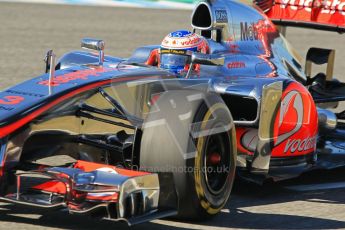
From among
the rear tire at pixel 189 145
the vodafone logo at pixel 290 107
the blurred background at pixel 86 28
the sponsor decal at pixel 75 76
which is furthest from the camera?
the blurred background at pixel 86 28

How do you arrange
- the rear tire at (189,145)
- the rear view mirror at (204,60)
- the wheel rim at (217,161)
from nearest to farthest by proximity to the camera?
the rear tire at (189,145)
the wheel rim at (217,161)
the rear view mirror at (204,60)

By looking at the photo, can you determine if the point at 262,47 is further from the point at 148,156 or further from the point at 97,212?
the point at 97,212

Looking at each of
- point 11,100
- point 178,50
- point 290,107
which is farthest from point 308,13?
point 11,100

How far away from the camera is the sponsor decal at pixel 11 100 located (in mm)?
5969

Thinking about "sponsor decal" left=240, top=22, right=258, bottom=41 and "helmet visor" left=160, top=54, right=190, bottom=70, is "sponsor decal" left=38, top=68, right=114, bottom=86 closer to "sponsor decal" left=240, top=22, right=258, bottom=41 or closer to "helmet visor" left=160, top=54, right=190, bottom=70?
"helmet visor" left=160, top=54, right=190, bottom=70

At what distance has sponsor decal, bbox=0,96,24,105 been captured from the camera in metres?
5.97

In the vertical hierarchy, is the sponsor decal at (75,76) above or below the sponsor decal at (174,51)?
below

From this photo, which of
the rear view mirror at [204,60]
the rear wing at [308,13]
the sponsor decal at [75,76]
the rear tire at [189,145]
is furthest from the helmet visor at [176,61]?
the rear wing at [308,13]

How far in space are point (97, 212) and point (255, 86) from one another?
1948mm

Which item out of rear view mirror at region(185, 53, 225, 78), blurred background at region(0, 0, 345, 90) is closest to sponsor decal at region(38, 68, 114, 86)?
rear view mirror at region(185, 53, 225, 78)

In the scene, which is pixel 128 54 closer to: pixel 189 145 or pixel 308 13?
pixel 308 13

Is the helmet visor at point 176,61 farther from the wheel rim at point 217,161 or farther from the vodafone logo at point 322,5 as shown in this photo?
the vodafone logo at point 322,5

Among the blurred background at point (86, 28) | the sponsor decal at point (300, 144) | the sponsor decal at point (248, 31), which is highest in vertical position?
the sponsor decal at point (248, 31)

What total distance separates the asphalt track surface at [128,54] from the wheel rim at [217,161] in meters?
0.24
